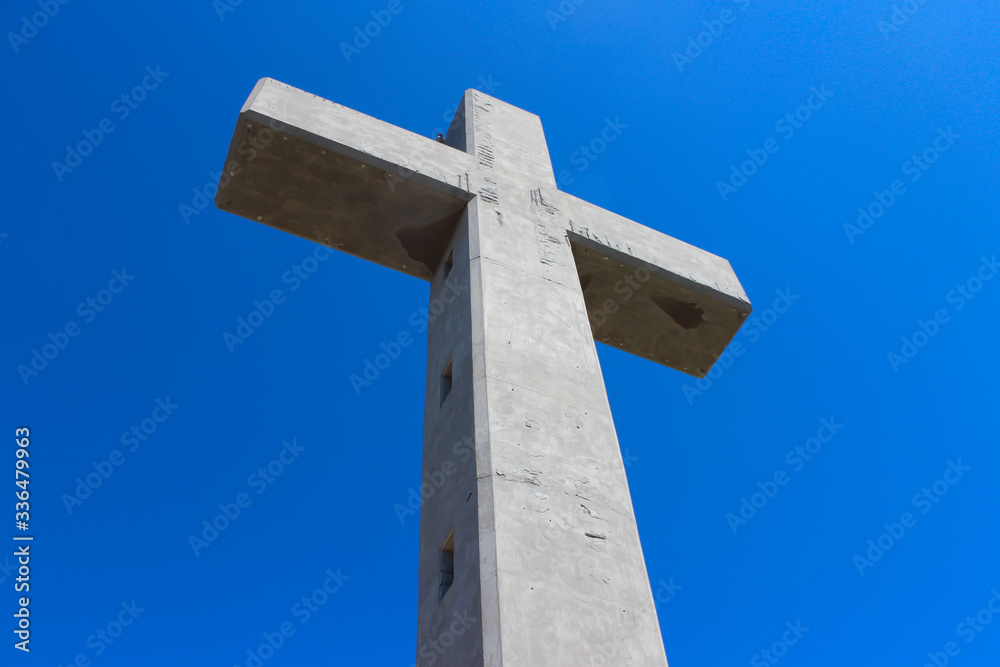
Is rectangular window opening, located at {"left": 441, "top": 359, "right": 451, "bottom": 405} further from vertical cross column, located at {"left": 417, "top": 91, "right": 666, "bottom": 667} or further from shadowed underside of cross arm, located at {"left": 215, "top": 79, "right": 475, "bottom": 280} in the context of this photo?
shadowed underside of cross arm, located at {"left": 215, "top": 79, "right": 475, "bottom": 280}

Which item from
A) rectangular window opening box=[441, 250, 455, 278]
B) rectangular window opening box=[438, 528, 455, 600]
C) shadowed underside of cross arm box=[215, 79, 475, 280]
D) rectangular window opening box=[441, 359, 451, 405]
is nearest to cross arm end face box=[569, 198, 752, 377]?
rectangular window opening box=[441, 250, 455, 278]

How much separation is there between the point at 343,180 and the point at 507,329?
2.64m

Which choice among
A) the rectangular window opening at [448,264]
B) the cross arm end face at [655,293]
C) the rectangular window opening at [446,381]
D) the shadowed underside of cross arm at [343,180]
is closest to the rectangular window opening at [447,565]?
the rectangular window opening at [446,381]

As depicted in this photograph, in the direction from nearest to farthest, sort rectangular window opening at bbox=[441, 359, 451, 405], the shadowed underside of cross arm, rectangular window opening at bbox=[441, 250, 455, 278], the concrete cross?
the concrete cross < rectangular window opening at bbox=[441, 359, 451, 405] < the shadowed underside of cross arm < rectangular window opening at bbox=[441, 250, 455, 278]

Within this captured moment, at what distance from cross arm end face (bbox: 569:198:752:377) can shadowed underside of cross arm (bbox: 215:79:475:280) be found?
142 cm

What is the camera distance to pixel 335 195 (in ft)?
26.1

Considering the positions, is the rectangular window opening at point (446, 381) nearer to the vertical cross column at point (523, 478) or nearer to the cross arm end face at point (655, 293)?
the vertical cross column at point (523, 478)

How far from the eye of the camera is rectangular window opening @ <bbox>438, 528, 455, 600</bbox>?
5199 mm

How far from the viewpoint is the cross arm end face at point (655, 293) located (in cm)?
848

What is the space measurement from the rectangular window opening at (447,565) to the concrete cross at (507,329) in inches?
0.5

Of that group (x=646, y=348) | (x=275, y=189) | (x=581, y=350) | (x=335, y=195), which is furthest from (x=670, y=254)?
(x=275, y=189)

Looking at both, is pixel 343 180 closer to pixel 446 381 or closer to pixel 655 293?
pixel 446 381

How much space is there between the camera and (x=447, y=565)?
17.4 ft

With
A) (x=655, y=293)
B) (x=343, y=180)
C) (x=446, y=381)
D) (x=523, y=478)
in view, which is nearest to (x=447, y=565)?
Answer: (x=523, y=478)
